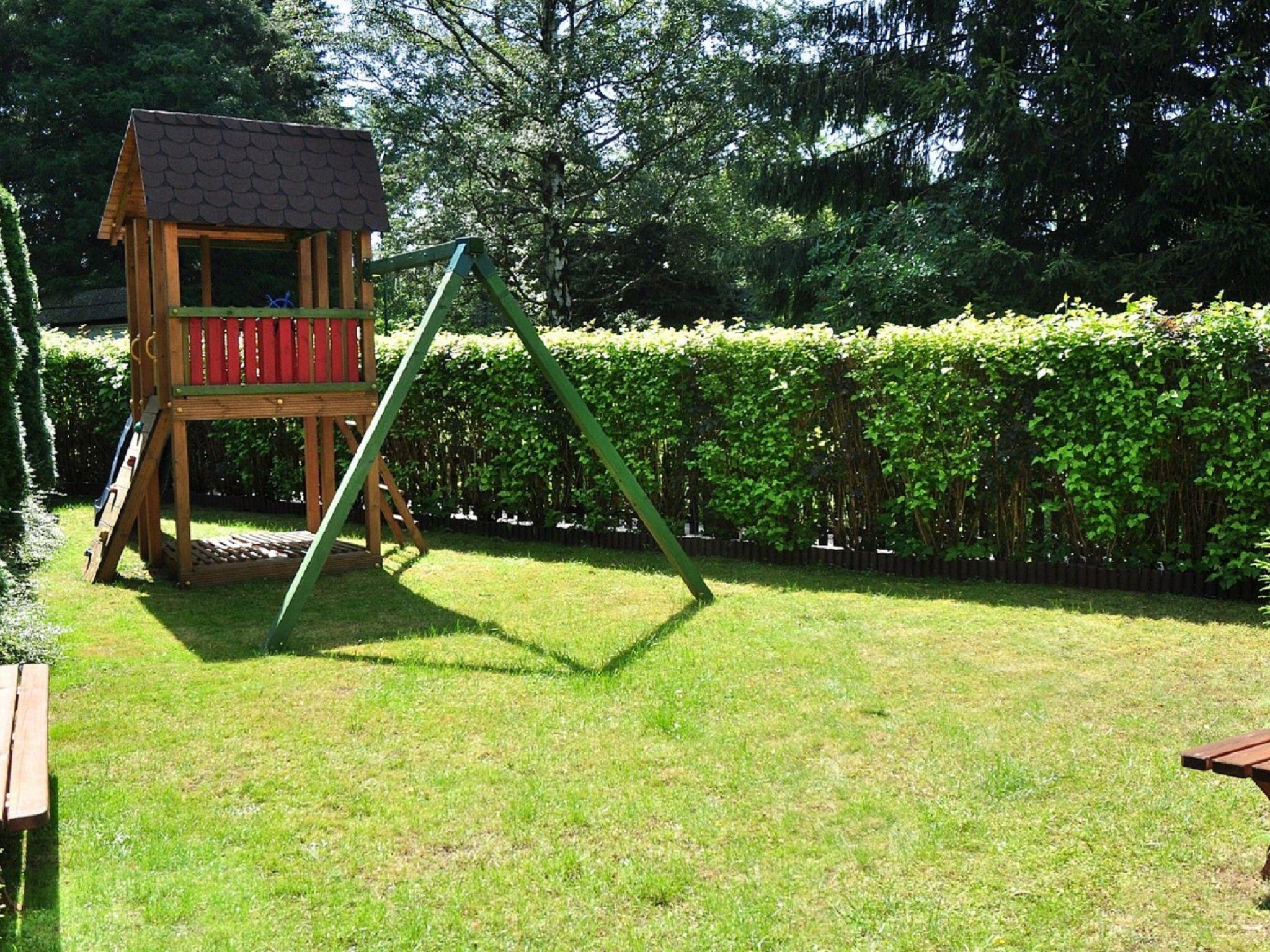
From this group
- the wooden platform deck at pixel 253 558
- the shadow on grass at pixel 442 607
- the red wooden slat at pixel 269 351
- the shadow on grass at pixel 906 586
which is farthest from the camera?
the red wooden slat at pixel 269 351

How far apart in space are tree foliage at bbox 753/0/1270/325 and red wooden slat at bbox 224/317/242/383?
9.69 meters

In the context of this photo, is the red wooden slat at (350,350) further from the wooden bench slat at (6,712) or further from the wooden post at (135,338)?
the wooden bench slat at (6,712)

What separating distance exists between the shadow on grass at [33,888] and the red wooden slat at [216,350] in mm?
5106

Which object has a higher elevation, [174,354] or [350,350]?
[350,350]

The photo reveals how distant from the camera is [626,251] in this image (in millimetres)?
22938

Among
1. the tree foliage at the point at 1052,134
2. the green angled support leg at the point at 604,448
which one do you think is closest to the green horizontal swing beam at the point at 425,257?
the green angled support leg at the point at 604,448

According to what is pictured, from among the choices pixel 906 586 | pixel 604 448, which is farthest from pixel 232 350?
pixel 906 586

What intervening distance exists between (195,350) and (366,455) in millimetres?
2497

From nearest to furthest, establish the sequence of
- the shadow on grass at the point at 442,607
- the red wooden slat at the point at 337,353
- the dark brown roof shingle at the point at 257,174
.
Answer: the shadow on grass at the point at 442,607 → the dark brown roof shingle at the point at 257,174 → the red wooden slat at the point at 337,353

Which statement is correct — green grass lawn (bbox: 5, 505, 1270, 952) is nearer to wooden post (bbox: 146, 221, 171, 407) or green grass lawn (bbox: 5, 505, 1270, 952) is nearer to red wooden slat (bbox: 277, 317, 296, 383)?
wooden post (bbox: 146, 221, 171, 407)

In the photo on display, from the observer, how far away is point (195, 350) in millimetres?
8727

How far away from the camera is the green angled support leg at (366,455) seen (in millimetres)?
6688

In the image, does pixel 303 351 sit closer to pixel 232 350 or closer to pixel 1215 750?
pixel 232 350

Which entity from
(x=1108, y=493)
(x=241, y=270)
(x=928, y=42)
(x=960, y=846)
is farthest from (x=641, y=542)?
(x=241, y=270)
